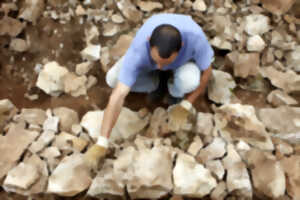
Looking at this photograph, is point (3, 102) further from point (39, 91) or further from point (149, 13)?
point (149, 13)

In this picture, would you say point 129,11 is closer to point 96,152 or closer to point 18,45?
point 18,45

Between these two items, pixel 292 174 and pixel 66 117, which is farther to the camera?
pixel 66 117


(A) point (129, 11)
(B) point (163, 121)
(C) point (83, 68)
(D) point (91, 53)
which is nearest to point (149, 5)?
(A) point (129, 11)

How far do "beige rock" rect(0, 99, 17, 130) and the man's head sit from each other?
1005 millimetres

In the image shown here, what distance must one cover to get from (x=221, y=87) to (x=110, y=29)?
0.94 m

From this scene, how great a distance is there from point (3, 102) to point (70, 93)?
0.40 m

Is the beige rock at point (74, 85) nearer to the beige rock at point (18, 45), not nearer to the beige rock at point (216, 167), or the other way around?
the beige rock at point (18, 45)

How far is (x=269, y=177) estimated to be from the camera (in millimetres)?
1451

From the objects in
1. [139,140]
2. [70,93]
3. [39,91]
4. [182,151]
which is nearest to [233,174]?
[182,151]

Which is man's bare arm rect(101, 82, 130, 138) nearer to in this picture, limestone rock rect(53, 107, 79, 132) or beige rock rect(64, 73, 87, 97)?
limestone rock rect(53, 107, 79, 132)

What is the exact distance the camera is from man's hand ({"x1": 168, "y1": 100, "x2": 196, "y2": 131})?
5.41 feet

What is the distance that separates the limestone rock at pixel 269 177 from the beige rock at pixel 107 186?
0.72 m

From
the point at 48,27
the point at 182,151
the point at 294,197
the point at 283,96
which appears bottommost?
the point at 294,197

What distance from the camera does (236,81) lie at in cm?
196
